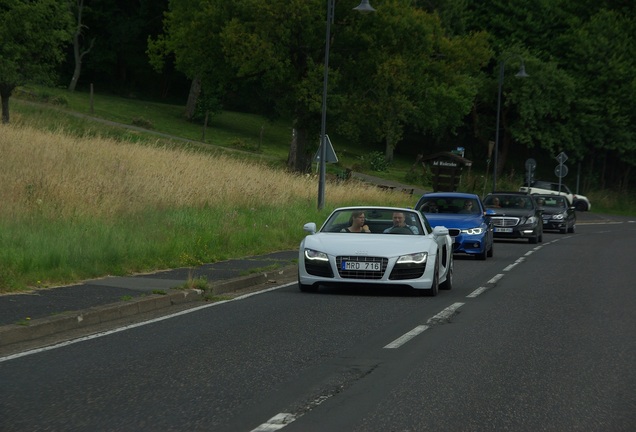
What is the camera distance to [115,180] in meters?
25.9

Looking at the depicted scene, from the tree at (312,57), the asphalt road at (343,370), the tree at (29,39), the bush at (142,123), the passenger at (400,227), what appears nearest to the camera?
the asphalt road at (343,370)

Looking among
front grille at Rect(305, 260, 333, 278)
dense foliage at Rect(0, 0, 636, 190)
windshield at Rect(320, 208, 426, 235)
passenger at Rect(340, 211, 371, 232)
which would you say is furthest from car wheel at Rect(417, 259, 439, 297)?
dense foliage at Rect(0, 0, 636, 190)

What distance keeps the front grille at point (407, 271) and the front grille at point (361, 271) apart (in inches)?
6.3

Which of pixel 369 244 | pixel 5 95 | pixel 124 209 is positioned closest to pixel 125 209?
pixel 124 209

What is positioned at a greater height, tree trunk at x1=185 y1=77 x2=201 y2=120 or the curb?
tree trunk at x1=185 y1=77 x2=201 y2=120

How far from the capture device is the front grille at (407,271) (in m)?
16.1

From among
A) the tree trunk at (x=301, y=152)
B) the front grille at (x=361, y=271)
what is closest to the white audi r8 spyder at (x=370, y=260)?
the front grille at (x=361, y=271)

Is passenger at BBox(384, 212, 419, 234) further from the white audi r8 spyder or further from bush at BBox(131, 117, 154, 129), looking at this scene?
bush at BBox(131, 117, 154, 129)

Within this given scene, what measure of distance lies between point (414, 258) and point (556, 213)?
28.6 meters

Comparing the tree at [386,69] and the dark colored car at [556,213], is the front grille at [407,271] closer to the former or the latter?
the dark colored car at [556,213]

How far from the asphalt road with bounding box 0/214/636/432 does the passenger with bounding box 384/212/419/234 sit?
161 centimetres

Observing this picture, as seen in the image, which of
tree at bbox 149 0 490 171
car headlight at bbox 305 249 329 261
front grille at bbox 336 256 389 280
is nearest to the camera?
front grille at bbox 336 256 389 280

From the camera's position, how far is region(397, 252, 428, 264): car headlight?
1611cm

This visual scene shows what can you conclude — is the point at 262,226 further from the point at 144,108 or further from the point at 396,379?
the point at 144,108
